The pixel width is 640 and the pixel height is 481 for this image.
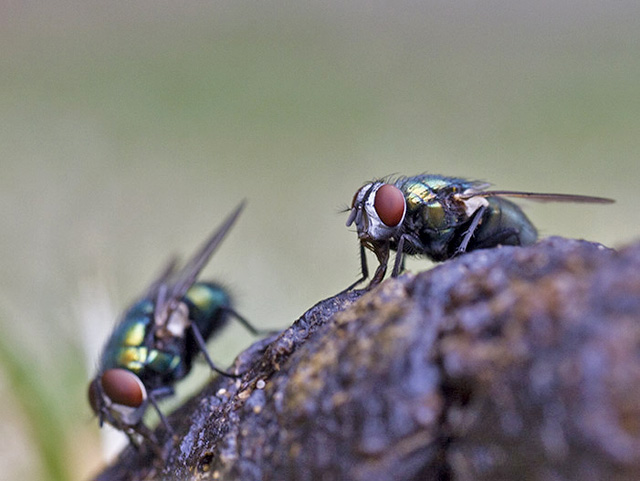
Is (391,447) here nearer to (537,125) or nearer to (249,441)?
(249,441)

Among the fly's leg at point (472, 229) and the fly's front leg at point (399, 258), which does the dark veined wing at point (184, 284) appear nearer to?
the fly's front leg at point (399, 258)

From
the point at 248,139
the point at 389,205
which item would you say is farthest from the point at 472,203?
the point at 248,139

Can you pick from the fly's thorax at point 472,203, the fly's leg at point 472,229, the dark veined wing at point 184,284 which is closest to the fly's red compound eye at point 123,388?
A: the dark veined wing at point 184,284

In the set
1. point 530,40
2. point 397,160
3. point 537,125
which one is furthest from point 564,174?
point 530,40

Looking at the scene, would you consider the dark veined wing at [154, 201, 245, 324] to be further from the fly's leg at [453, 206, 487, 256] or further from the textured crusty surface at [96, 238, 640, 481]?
the textured crusty surface at [96, 238, 640, 481]

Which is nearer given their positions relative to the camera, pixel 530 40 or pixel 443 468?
pixel 443 468

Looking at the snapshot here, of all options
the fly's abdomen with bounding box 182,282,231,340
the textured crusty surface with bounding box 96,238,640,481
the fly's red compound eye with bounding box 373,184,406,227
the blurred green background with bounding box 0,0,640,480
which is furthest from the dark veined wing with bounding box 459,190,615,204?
the fly's abdomen with bounding box 182,282,231,340
